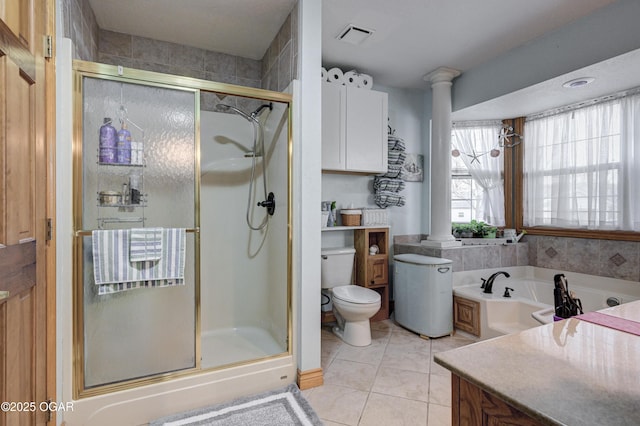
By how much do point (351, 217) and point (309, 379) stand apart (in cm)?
156

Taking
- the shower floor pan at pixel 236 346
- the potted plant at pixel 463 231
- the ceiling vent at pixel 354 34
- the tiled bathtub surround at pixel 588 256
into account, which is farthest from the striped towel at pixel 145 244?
the tiled bathtub surround at pixel 588 256

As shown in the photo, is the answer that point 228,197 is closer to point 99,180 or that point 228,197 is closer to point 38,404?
point 99,180

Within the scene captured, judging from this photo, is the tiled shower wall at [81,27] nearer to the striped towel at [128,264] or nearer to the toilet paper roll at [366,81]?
the striped towel at [128,264]

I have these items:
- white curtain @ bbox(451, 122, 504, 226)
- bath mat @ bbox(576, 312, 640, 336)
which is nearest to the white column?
white curtain @ bbox(451, 122, 504, 226)

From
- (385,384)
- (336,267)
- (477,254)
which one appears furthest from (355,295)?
(477,254)

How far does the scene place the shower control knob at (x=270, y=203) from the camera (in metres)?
2.49

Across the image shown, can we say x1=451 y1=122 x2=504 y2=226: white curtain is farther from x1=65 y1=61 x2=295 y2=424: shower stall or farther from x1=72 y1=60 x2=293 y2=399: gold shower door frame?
x1=72 y1=60 x2=293 y2=399: gold shower door frame

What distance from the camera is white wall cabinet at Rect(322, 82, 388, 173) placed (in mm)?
2926

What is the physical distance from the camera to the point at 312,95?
2.06 meters

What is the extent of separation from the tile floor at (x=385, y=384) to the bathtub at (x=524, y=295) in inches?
13.6

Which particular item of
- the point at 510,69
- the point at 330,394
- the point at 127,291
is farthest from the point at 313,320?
the point at 510,69

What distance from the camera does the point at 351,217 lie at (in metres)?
3.13

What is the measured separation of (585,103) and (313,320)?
3447 millimetres

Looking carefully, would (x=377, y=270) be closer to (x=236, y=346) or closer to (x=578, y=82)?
(x=236, y=346)
